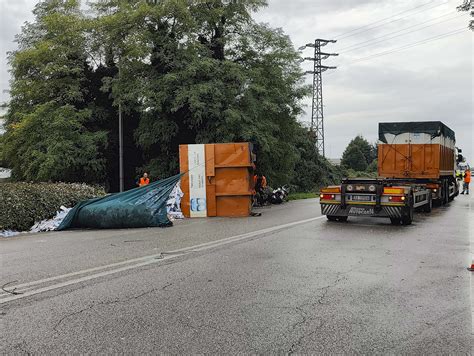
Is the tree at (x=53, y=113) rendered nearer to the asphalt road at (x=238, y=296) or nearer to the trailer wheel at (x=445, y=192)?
the asphalt road at (x=238, y=296)

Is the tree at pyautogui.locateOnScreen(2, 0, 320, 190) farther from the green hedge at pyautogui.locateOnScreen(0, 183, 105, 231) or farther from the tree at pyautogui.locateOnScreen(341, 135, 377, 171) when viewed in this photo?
the tree at pyautogui.locateOnScreen(341, 135, 377, 171)

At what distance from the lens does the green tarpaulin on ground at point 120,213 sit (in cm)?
1188

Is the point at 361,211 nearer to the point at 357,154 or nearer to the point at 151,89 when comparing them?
the point at 151,89

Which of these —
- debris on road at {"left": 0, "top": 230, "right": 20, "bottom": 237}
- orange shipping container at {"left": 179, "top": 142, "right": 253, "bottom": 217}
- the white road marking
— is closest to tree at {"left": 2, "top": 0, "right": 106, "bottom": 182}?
orange shipping container at {"left": 179, "top": 142, "right": 253, "bottom": 217}

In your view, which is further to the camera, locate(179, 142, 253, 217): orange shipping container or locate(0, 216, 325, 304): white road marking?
locate(179, 142, 253, 217): orange shipping container

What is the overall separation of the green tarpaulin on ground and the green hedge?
890 millimetres

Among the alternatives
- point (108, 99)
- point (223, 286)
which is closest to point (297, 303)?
point (223, 286)

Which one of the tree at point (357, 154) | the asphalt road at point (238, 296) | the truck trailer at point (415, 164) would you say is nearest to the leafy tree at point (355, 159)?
the tree at point (357, 154)

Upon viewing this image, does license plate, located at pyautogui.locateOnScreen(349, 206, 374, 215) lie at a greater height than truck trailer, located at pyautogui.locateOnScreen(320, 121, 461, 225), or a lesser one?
lesser

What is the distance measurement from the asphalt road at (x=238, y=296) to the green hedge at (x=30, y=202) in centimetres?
249

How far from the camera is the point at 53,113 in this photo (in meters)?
21.7

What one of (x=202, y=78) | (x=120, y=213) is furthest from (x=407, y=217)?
(x=202, y=78)

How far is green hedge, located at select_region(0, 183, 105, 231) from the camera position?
38.1ft

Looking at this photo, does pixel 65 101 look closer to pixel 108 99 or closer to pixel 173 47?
pixel 108 99
